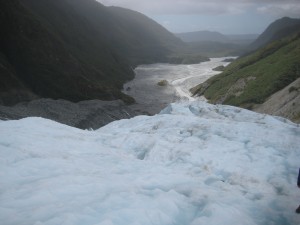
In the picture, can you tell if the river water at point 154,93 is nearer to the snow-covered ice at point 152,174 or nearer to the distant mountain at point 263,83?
the distant mountain at point 263,83

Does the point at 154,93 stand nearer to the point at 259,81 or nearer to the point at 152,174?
the point at 259,81

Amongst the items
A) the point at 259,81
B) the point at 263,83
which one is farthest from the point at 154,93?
the point at 263,83

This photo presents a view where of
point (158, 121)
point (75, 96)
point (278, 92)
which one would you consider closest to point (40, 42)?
point (75, 96)

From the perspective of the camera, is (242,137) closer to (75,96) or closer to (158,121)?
(158,121)

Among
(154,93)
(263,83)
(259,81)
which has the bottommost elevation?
(154,93)

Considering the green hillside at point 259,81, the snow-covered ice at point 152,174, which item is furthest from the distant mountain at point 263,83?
the snow-covered ice at point 152,174

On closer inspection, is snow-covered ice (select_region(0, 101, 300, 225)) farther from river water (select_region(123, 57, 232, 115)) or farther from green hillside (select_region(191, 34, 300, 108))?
river water (select_region(123, 57, 232, 115))

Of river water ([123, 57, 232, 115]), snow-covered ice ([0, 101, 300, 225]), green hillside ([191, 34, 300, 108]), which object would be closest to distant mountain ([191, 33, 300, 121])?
green hillside ([191, 34, 300, 108])
